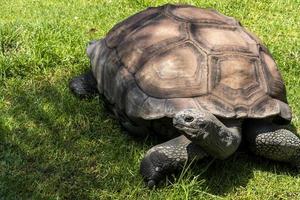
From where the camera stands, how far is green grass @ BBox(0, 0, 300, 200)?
3557 millimetres

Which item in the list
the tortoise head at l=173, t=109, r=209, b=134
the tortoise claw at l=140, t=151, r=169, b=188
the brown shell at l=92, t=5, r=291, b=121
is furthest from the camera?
the brown shell at l=92, t=5, r=291, b=121

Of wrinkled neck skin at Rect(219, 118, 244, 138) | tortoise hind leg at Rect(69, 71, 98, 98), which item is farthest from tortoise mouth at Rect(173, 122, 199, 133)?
tortoise hind leg at Rect(69, 71, 98, 98)

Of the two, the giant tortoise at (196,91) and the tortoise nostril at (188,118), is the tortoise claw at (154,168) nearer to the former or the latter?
the giant tortoise at (196,91)

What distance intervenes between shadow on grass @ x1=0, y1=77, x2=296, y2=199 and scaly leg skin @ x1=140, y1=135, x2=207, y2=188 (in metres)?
0.11

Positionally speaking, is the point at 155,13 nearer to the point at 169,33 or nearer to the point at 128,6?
the point at 169,33

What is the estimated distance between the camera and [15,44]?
16.5 feet

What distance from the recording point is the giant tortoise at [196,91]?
3.55 metres

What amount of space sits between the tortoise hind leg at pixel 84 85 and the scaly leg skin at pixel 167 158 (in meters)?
1.15

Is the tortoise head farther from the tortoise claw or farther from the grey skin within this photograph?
the tortoise claw

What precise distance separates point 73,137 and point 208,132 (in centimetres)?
120

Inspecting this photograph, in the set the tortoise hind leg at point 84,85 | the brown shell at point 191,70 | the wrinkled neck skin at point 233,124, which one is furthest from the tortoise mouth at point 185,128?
the tortoise hind leg at point 84,85

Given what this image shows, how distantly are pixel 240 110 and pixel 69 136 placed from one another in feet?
4.37

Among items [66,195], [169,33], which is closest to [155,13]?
[169,33]

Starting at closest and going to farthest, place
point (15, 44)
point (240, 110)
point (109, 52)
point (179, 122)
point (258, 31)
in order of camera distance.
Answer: point (179, 122) → point (240, 110) → point (109, 52) → point (15, 44) → point (258, 31)
